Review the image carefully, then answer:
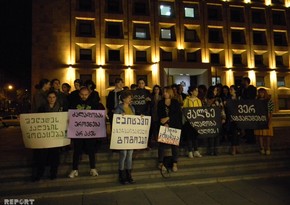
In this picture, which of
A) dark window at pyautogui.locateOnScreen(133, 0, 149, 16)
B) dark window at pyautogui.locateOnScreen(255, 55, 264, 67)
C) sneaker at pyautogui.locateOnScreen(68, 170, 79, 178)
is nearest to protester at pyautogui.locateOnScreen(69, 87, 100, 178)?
sneaker at pyautogui.locateOnScreen(68, 170, 79, 178)

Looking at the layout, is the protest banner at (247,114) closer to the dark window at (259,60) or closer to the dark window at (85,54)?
the dark window at (85,54)

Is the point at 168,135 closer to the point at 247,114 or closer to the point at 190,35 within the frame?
the point at 247,114

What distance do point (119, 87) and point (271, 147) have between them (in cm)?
581

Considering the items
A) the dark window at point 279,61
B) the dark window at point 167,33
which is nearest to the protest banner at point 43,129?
the dark window at point 167,33

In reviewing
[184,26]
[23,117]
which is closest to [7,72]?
[184,26]

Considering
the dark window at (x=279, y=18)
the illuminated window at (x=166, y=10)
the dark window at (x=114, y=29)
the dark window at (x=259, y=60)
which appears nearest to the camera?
the dark window at (x=114, y=29)

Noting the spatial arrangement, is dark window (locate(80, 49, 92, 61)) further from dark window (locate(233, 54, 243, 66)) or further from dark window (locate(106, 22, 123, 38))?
dark window (locate(233, 54, 243, 66))

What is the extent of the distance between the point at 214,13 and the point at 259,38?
7.11m

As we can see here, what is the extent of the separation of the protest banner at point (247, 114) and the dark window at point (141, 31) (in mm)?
21408

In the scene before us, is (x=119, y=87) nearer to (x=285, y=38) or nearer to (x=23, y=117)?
(x=23, y=117)

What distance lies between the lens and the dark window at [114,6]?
27.9m

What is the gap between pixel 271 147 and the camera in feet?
29.2

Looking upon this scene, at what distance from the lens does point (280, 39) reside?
111ft

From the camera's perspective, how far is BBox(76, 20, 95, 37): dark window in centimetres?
2695
